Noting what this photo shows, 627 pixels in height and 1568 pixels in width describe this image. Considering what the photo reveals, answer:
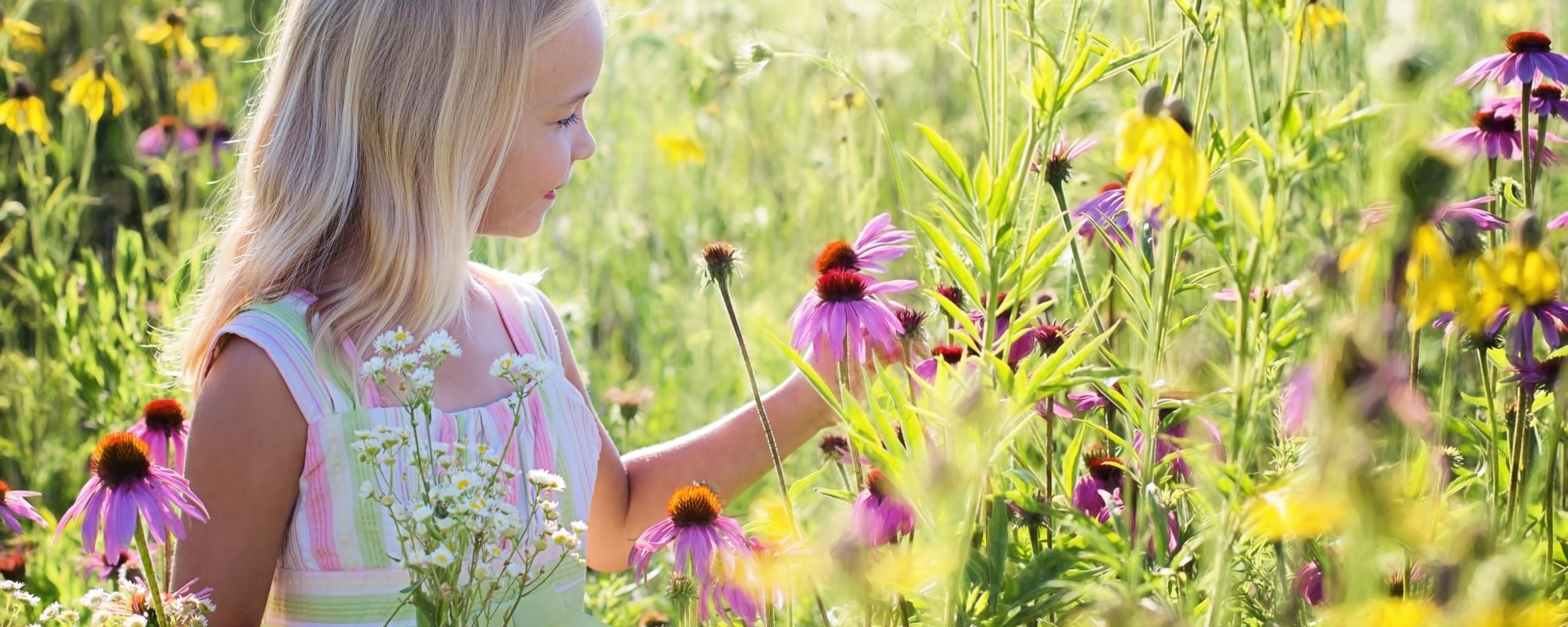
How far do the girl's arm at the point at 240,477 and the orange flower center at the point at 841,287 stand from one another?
18.1 inches

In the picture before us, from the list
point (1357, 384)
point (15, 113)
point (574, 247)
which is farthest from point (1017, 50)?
point (1357, 384)

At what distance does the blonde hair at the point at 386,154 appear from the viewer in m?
1.27

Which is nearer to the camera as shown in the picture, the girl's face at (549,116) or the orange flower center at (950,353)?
the orange flower center at (950,353)

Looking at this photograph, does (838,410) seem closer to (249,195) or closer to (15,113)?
(249,195)

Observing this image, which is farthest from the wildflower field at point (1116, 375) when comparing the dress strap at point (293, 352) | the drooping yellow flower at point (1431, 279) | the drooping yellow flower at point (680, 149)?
the drooping yellow flower at point (680, 149)

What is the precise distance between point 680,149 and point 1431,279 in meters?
2.33

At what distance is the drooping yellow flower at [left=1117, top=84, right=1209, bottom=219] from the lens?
0.67 meters

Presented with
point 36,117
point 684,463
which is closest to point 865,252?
point 684,463

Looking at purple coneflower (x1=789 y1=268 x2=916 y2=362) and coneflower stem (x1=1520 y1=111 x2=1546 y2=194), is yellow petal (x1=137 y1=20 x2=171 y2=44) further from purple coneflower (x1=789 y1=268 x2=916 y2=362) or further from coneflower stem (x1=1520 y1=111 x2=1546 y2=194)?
coneflower stem (x1=1520 y1=111 x2=1546 y2=194)

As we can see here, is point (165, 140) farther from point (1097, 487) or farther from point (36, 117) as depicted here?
point (1097, 487)

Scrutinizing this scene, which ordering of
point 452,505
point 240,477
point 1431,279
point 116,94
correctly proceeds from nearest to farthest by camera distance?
point 1431,279 → point 452,505 → point 240,477 → point 116,94

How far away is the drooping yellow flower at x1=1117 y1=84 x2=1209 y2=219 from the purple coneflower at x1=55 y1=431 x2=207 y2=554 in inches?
28.5

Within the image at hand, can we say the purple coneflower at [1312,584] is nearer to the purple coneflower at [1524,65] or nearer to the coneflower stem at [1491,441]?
the coneflower stem at [1491,441]

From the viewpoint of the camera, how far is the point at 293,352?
1.20 metres
